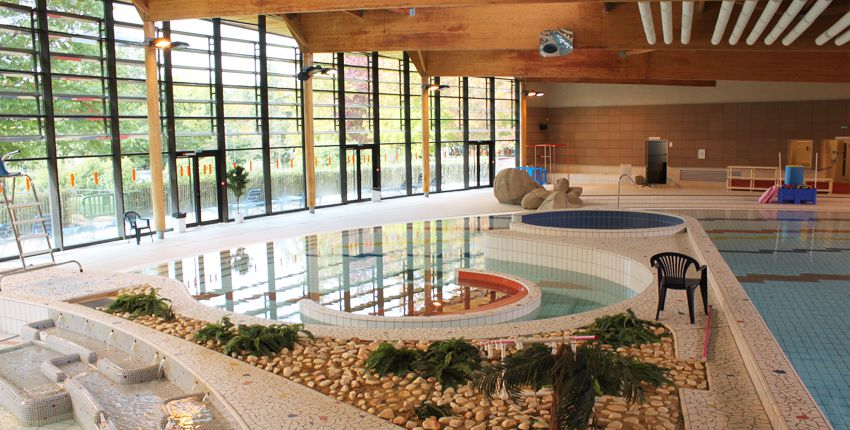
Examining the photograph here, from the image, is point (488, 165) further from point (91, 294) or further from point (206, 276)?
point (91, 294)

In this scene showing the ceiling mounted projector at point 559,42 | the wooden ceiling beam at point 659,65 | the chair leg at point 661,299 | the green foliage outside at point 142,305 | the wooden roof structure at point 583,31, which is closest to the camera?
the chair leg at point 661,299

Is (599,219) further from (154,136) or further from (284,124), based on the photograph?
(154,136)

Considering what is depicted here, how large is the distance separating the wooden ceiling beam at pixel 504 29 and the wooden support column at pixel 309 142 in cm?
71

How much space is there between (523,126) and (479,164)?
231cm

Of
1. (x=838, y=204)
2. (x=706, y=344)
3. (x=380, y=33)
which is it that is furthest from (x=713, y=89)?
(x=706, y=344)

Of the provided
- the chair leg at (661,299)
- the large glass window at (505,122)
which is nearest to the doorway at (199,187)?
the chair leg at (661,299)

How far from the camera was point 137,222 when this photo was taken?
14188 mm

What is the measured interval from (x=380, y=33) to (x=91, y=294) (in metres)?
8.98

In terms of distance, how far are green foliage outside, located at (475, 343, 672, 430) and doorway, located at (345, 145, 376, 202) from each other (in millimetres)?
15820

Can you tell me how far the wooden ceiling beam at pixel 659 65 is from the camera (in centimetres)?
1681

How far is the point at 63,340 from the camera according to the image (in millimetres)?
7184

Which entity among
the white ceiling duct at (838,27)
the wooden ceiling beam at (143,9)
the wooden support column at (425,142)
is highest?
the wooden ceiling beam at (143,9)

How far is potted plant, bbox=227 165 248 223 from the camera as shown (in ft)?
52.3

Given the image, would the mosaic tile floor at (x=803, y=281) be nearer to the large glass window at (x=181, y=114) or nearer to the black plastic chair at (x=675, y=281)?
the black plastic chair at (x=675, y=281)
